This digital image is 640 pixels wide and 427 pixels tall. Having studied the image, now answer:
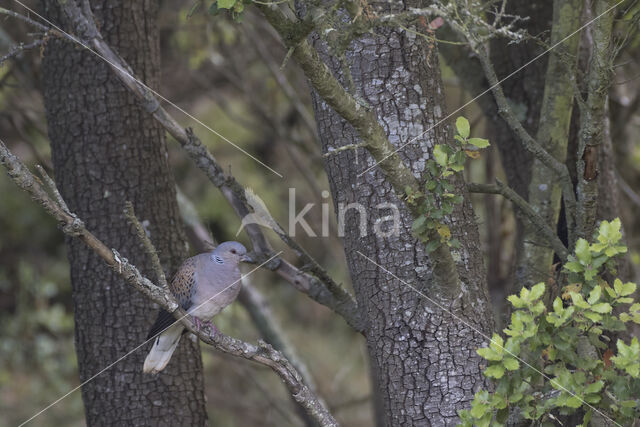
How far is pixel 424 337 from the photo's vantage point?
244cm

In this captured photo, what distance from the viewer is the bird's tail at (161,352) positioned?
10.2 feet

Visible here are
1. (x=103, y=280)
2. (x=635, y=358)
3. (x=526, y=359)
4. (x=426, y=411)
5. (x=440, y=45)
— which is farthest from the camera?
(x=440, y=45)

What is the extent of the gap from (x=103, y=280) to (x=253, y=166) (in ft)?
14.9

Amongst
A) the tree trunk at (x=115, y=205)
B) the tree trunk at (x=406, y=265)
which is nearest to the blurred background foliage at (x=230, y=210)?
the tree trunk at (x=115, y=205)

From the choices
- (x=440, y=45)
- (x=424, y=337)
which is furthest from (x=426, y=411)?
(x=440, y=45)

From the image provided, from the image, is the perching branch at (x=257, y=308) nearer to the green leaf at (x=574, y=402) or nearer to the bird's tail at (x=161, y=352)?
the bird's tail at (x=161, y=352)

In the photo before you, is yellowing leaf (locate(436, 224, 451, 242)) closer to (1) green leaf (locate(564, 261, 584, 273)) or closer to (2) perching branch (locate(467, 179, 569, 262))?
(1) green leaf (locate(564, 261, 584, 273))

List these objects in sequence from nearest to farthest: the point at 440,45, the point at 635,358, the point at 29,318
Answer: the point at 635,358, the point at 440,45, the point at 29,318

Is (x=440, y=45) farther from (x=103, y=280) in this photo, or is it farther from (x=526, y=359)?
(x=526, y=359)

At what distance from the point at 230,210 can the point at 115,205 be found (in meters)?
4.24

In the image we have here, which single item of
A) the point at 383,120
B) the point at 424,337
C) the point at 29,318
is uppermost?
the point at 383,120

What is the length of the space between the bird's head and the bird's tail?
15.9 inches

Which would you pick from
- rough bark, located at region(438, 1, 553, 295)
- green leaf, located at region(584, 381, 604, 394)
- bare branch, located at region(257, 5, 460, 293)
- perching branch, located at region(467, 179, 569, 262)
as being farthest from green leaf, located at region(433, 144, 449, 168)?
rough bark, located at region(438, 1, 553, 295)

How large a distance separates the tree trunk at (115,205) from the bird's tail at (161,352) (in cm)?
10
